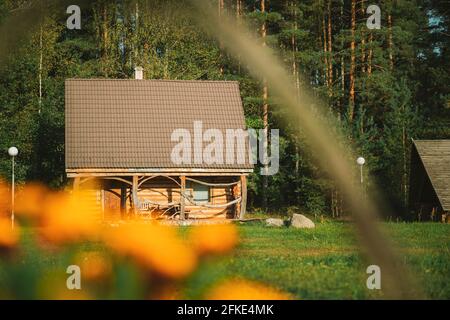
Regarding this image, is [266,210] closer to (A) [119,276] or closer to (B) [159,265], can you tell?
(B) [159,265]

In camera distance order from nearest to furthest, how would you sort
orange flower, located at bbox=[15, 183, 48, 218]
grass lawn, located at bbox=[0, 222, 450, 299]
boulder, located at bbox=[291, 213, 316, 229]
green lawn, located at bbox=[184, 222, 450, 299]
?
grass lawn, located at bbox=[0, 222, 450, 299] < green lawn, located at bbox=[184, 222, 450, 299] < boulder, located at bbox=[291, 213, 316, 229] < orange flower, located at bbox=[15, 183, 48, 218]

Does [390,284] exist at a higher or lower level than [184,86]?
lower

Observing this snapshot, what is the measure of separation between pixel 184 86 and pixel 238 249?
50.2 feet

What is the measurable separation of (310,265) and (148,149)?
15.0 metres

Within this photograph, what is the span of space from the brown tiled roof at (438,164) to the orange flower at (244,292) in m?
Result: 19.5

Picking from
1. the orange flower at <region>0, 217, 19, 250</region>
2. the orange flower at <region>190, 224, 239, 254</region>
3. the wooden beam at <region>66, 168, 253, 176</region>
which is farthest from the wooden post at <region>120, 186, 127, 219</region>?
the orange flower at <region>0, 217, 19, 250</region>

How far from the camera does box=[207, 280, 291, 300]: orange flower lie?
5.24m

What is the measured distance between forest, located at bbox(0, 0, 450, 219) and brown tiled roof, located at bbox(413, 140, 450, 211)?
8.29ft

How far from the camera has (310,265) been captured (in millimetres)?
9234

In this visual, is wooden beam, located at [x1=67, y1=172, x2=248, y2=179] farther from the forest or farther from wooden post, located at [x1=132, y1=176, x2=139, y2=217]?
the forest

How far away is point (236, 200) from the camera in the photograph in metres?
23.5

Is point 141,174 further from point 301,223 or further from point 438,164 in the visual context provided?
point 438,164

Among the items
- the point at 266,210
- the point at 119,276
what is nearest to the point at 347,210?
the point at 119,276

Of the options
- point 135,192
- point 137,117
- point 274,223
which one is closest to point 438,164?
point 274,223
